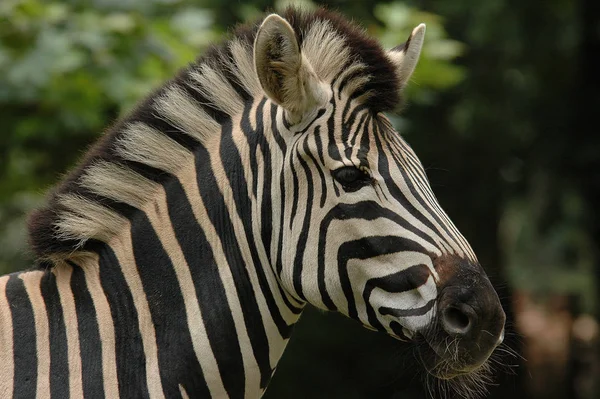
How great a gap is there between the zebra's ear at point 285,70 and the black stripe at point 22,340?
1.45 m

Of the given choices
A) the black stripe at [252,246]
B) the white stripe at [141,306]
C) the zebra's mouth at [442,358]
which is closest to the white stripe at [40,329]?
the white stripe at [141,306]

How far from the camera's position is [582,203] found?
14023mm

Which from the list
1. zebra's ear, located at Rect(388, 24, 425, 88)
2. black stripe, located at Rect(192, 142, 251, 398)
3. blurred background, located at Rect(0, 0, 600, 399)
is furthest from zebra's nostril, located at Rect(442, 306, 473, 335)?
blurred background, located at Rect(0, 0, 600, 399)

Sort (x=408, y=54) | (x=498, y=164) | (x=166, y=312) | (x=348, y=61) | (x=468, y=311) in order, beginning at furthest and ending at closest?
(x=498, y=164)
(x=408, y=54)
(x=348, y=61)
(x=166, y=312)
(x=468, y=311)

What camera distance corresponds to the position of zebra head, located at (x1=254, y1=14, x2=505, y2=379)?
333 cm

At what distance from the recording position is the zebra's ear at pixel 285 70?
3.48 m

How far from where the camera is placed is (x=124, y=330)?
11.7 ft

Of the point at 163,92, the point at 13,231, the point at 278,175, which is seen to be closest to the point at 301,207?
the point at 278,175

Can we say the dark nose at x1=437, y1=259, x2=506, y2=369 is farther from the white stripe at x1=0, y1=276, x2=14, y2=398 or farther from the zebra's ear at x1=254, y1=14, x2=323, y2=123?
the white stripe at x1=0, y1=276, x2=14, y2=398

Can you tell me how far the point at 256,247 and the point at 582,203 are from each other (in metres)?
11.6

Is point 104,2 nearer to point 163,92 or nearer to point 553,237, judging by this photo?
point 163,92

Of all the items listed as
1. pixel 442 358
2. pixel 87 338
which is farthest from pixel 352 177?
pixel 87 338

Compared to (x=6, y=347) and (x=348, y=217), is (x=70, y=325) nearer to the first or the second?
(x=6, y=347)

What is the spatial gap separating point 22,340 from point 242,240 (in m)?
1.06
